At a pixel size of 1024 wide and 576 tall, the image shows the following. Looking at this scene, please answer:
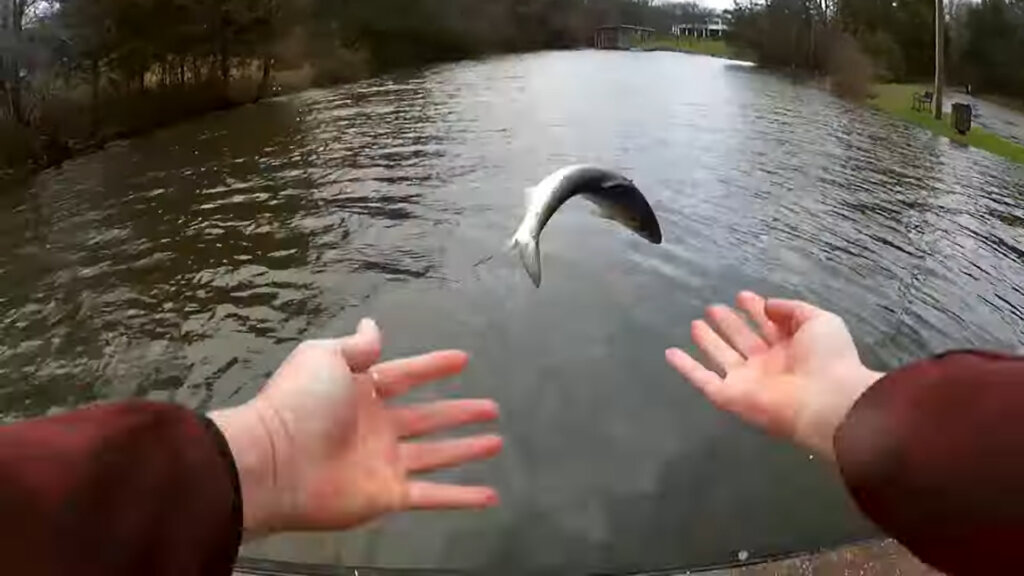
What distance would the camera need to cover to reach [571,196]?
2871 mm

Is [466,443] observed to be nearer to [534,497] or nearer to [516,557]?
[516,557]

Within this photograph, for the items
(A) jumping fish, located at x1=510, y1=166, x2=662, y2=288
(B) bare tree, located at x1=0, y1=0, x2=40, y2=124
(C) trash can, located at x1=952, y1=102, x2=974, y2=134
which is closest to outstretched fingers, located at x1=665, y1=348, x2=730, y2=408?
(A) jumping fish, located at x1=510, y1=166, x2=662, y2=288

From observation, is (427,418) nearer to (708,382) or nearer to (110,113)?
(708,382)

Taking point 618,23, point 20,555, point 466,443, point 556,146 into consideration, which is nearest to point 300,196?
point 556,146

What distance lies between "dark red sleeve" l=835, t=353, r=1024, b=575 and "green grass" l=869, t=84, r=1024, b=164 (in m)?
9.08

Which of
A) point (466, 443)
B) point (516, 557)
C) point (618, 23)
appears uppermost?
point (618, 23)

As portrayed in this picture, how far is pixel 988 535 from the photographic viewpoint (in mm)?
852

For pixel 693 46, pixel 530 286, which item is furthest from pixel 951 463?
pixel 693 46

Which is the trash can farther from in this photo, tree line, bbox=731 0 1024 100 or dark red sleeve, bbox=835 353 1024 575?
dark red sleeve, bbox=835 353 1024 575

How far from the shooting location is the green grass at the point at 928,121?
30.3ft

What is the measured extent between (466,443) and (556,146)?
25.5 ft

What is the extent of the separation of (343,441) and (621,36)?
1321 centimetres

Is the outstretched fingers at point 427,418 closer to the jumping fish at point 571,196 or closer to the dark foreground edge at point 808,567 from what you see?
the jumping fish at point 571,196

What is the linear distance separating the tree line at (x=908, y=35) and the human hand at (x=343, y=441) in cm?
1063
